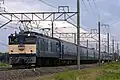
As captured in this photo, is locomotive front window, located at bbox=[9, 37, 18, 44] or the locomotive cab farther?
locomotive front window, located at bbox=[9, 37, 18, 44]

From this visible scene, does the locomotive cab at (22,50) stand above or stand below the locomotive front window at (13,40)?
below

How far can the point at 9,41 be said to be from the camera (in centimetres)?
3581

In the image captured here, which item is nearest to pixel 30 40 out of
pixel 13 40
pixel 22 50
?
pixel 22 50

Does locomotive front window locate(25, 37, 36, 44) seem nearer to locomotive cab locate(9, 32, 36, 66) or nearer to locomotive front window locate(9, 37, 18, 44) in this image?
locomotive cab locate(9, 32, 36, 66)

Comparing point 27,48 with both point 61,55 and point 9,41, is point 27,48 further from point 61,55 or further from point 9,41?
point 61,55

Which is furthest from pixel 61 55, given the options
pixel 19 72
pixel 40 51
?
pixel 19 72

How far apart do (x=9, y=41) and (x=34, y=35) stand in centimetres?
259

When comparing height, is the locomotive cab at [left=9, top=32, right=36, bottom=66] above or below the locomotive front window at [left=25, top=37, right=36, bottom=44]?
below

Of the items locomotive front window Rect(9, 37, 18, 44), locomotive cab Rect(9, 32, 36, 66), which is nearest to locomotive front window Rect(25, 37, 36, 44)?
locomotive cab Rect(9, 32, 36, 66)

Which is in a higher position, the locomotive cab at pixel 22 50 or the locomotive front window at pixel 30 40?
the locomotive front window at pixel 30 40

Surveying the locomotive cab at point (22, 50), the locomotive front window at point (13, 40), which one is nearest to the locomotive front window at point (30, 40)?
the locomotive cab at point (22, 50)

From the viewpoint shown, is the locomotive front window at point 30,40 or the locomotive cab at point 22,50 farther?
the locomotive front window at point 30,40

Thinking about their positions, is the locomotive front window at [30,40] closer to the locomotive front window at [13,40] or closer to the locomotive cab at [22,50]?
the locomotive cab at [22,50]

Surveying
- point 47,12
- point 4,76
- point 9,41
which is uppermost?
point 47,12
